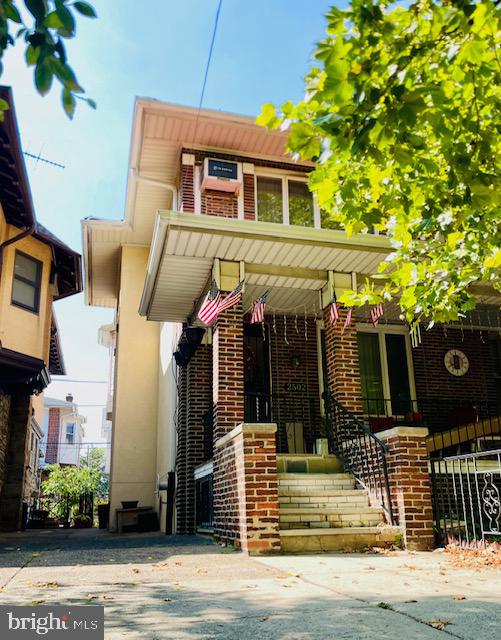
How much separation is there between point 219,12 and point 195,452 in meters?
7.35

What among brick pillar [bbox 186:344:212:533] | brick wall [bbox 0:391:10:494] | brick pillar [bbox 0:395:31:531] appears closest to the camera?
brick pillar [bbox 186:344:212:533]

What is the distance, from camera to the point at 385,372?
13.0m

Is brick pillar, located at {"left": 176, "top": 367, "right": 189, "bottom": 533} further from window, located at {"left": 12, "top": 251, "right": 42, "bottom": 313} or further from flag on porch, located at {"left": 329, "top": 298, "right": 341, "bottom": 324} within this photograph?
window, located at {"left": 12, "top": 251, "right": 42, "bottom": 313}

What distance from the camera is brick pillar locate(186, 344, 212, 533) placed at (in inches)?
433

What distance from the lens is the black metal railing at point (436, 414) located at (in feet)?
37.8

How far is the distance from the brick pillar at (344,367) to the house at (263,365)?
1.0 inches

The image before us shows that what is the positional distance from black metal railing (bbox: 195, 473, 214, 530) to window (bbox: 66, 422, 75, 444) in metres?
A: 39.1

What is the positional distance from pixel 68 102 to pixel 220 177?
813 cm

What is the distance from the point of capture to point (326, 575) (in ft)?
16.3

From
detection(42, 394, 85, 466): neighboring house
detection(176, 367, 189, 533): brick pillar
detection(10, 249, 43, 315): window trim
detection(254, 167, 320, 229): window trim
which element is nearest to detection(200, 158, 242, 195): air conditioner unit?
detection(254, 167, 320, 229): window trim

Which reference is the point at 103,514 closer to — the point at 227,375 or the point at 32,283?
the point at 32,283

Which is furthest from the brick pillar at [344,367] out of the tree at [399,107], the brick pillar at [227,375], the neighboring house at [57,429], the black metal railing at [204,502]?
the neighboring house at [57,429]

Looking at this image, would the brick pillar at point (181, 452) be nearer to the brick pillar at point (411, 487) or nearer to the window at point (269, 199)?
the window at point (269, 199)

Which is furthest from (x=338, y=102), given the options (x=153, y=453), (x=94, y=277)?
(x=94, y=277)
